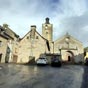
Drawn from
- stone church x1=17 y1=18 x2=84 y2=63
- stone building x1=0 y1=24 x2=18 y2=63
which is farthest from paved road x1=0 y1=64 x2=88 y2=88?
stone church x1=17 y1=18 x2=84 y2=63

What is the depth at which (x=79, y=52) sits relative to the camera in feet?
202

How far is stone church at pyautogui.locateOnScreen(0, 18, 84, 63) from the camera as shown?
59.2m

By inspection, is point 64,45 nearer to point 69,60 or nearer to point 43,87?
point 69,60

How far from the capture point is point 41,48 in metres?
59.2

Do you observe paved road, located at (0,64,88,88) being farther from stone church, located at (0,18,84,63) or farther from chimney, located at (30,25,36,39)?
chimney, located at (30,25,36,39)

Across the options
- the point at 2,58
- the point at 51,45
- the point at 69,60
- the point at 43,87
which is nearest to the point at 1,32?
the point at 2,58

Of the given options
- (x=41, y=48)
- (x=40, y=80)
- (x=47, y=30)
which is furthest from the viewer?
(x=47, y=30)

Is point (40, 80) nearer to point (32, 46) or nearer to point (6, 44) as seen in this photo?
point (6, 44)

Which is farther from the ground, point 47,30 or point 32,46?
point 47,30

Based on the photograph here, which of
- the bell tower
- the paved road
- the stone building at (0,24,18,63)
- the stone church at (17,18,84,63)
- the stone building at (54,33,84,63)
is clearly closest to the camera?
the paved road

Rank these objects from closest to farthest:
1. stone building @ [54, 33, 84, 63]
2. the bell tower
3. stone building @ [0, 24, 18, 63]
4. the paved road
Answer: the paved road
stone building @ [0, 24, 18, 63]
stone building @ [54, 33, 84, 63]
the bell tower

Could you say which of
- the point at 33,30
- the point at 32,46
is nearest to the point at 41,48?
the point at 32,46

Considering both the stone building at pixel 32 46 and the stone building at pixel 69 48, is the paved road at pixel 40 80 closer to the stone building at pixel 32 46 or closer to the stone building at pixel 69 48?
A: the stone building at pixel 32 46

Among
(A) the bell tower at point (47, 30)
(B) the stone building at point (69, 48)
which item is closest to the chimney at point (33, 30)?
(B) the stone building at point (69, 48)
